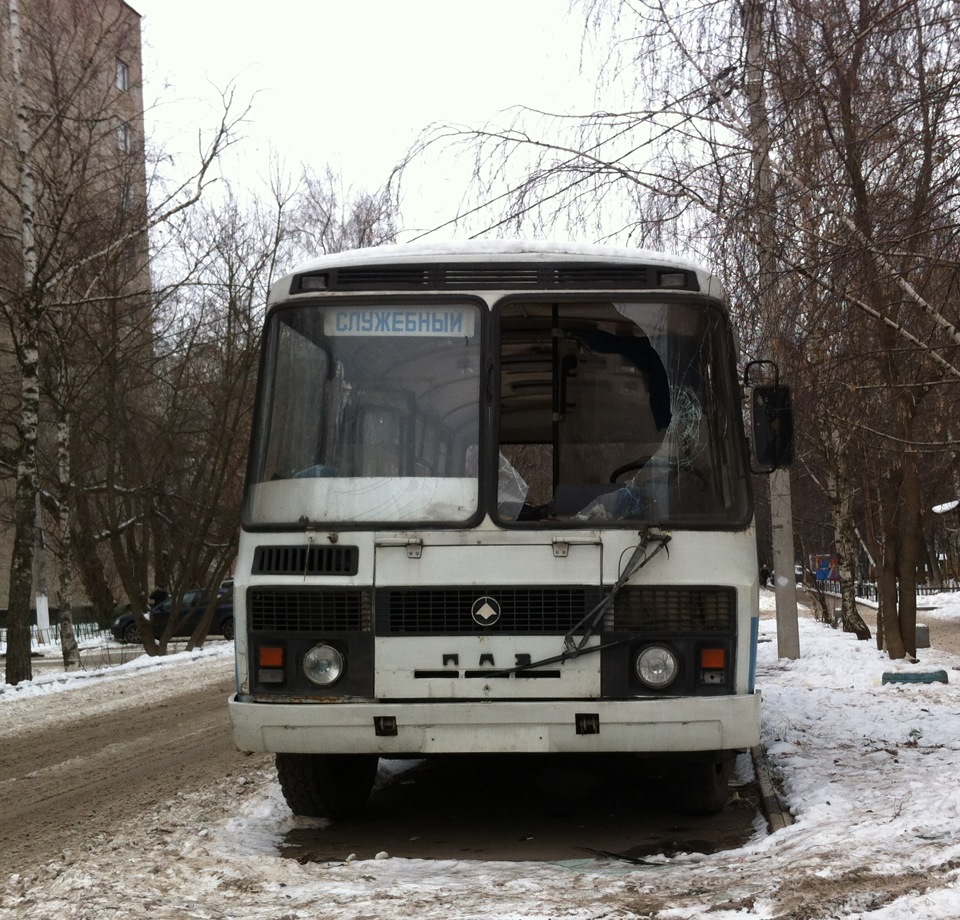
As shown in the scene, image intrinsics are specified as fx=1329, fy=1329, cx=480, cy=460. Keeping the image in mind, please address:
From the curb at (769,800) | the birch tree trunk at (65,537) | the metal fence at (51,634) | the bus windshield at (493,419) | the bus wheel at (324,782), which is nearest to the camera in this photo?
the bus windshield at (493,419)

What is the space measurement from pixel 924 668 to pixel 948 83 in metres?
9.88

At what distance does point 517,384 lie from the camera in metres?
6.79

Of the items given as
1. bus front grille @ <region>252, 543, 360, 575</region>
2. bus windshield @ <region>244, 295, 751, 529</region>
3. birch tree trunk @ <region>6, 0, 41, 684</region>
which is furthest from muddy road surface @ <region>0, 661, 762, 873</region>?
birch tree trunk @ <region>6, 0, 41, 684</region>

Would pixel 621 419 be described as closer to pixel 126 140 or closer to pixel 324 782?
pixel 324 782

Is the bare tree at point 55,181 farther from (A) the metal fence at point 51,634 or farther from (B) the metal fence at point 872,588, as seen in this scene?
(B) the metal fence at point 872,588

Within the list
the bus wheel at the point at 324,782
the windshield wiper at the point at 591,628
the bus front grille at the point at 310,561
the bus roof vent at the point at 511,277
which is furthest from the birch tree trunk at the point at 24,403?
the windshield wiper at the point at 591,628

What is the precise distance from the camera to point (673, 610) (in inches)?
247

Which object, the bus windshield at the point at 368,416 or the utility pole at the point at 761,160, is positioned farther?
the bus windshield at the point at 368,416

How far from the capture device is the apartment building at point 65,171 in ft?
58.1

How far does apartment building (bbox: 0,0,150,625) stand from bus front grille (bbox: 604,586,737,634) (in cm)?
1289

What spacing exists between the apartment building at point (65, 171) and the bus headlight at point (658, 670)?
13024mm

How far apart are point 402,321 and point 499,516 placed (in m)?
1.13

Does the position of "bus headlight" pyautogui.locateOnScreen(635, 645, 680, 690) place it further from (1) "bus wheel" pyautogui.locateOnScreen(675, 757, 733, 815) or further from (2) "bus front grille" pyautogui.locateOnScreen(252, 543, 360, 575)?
(2) "bus front grille" pyautogui.locateOnScreen(252, 543, 360, 575)

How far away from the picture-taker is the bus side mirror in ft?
21.9
